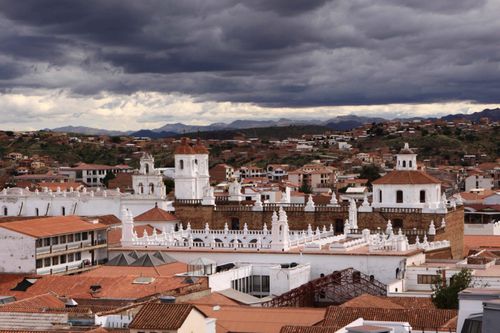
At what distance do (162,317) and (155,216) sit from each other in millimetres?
39462

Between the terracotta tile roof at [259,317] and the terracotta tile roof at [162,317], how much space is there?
262 inches

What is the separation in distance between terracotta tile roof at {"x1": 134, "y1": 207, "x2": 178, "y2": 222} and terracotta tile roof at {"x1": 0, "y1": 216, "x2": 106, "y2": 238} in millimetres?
11557

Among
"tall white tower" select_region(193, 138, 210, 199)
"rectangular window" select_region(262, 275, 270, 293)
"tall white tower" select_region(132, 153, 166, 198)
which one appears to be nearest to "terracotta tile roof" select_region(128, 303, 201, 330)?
"rectangular window" select_region(262, 275, 270, 293)

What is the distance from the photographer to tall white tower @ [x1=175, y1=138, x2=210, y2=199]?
74.3m

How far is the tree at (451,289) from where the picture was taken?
43.1 meters

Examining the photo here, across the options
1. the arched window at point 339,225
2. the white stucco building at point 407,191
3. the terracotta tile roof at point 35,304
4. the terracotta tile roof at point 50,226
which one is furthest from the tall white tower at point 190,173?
the terracotta tile roof at point 35,304

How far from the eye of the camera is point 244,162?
7254 inches

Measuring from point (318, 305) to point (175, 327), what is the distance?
2039 cm

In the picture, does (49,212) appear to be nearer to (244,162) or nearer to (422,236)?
(422,236)

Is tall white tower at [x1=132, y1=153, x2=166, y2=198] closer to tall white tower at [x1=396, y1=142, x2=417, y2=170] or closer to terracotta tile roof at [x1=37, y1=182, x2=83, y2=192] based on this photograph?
terracotta tile roof at [x1=37, y1=182, x2=83, y2=192]

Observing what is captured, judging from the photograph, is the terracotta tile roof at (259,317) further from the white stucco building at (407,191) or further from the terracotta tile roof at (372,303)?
the white stucco building at (407,191)

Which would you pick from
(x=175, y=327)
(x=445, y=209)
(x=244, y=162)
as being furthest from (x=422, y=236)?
(x=244, y=162)

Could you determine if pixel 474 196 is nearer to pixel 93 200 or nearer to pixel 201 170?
pixel 201 170

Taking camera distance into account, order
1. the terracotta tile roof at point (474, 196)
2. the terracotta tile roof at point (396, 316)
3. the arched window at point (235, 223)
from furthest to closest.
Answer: the terracotta tile roof at point (474, 196)
the arched window at point (235, 223)
the terracotta tile roof at point (396, 316)
